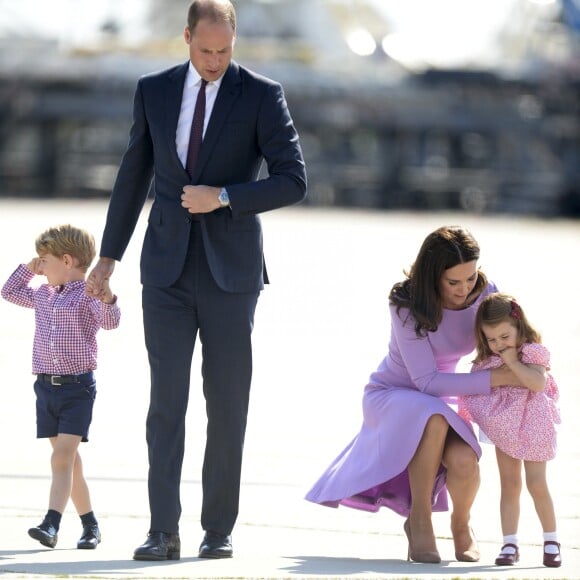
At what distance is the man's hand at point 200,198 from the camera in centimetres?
557

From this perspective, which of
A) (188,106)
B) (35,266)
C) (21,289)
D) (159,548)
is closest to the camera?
(159,548)

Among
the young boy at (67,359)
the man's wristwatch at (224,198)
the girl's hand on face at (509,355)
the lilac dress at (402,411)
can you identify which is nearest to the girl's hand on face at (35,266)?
the young boy at (67,359)

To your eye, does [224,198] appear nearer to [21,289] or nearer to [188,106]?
[188,106]

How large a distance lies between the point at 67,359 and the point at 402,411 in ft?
4.03

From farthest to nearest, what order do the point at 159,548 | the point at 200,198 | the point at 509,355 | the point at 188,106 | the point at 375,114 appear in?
1. the point at 375,114
2. the point at 509,355
3. the point at 188,106
4. the point at 159,548
5. the point at 200,198

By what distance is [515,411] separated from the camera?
5.97 metres

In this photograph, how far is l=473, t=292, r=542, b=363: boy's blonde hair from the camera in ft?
19.4

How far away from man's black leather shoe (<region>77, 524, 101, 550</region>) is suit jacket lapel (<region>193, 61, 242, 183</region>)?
134 centimetres

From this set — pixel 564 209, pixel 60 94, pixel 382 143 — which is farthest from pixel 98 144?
pixel 564 209

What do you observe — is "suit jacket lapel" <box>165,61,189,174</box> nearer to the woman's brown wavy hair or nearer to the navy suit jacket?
the navy suit jacket

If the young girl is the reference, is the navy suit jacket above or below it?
above

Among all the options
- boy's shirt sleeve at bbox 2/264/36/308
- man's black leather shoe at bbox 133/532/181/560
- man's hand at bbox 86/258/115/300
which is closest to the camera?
man's black leather shoe at bbox 133/532/181/560

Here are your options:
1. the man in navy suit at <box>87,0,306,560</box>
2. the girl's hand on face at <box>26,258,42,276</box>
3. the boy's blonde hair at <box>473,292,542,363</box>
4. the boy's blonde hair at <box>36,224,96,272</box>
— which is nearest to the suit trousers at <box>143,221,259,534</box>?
the man in navy suit at <box>87,0,306,560</box>

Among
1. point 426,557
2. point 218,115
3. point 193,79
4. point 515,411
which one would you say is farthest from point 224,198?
point 426,557
